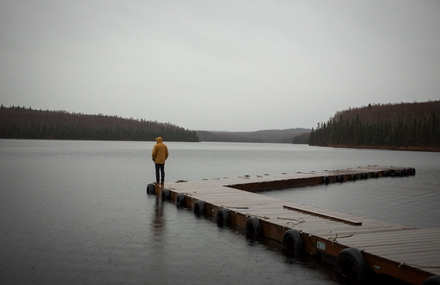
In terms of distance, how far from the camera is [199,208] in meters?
12.1

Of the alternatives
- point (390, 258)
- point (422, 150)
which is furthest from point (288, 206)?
point (422, 150)

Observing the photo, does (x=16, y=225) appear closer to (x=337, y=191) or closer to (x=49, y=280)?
(x=49, y=280)

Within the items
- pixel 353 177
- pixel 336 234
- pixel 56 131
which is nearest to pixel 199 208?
pixel 336 234

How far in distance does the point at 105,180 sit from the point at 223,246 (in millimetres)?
16613

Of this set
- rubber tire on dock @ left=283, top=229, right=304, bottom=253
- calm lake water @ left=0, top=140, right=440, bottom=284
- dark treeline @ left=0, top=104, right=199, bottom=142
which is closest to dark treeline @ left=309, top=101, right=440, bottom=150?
dark treeline @ left=0, top=104, right=199, bottom=142

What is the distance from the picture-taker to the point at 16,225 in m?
10.2

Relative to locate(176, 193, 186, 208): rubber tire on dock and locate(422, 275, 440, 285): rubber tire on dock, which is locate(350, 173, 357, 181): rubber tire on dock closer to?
locate(176, 193, 186, 208): rubber tire on dock

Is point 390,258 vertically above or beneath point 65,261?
above

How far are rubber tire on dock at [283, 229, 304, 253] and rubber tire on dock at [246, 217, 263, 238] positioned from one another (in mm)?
1130

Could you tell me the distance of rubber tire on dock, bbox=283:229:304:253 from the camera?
307 inches

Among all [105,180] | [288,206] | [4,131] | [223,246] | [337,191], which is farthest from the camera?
[4,131]

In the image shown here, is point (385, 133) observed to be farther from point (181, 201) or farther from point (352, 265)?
point (352, 265)

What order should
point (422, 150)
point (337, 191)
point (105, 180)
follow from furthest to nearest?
point (422, 150) → point (105, 180) → point (337, 191)

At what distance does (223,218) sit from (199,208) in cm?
168
